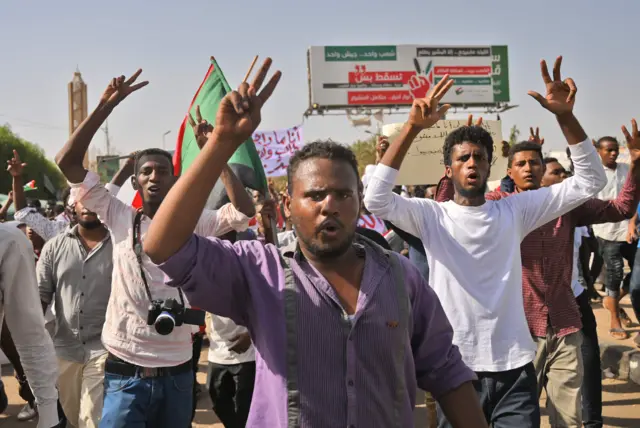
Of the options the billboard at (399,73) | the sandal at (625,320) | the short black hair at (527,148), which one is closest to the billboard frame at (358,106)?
the billboard at (399,73)

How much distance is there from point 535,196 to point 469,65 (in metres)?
32.4

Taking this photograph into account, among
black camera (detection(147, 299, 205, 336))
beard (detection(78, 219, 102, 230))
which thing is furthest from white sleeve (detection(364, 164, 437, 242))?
beard (detection(78, 219, 102, 230))

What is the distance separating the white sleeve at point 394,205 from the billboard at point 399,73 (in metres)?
29.8

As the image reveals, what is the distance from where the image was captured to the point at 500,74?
34.2 metres

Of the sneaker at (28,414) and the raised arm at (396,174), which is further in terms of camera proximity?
the sneaker at (28,414)

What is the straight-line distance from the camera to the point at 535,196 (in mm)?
3398

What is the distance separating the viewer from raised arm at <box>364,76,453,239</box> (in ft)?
9.64

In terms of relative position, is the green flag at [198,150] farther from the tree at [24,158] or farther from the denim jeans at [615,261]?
the tree at [24,158]

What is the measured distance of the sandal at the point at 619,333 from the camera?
24.0 ft

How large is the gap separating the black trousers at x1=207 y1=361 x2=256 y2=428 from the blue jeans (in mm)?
799

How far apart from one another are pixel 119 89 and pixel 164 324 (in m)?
1.16

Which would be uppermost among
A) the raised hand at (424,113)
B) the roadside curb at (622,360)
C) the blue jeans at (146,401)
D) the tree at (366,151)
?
the tree at (366,151)

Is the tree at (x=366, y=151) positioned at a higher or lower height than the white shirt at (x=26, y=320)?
higher

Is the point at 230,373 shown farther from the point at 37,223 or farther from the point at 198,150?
the point at 37,223
